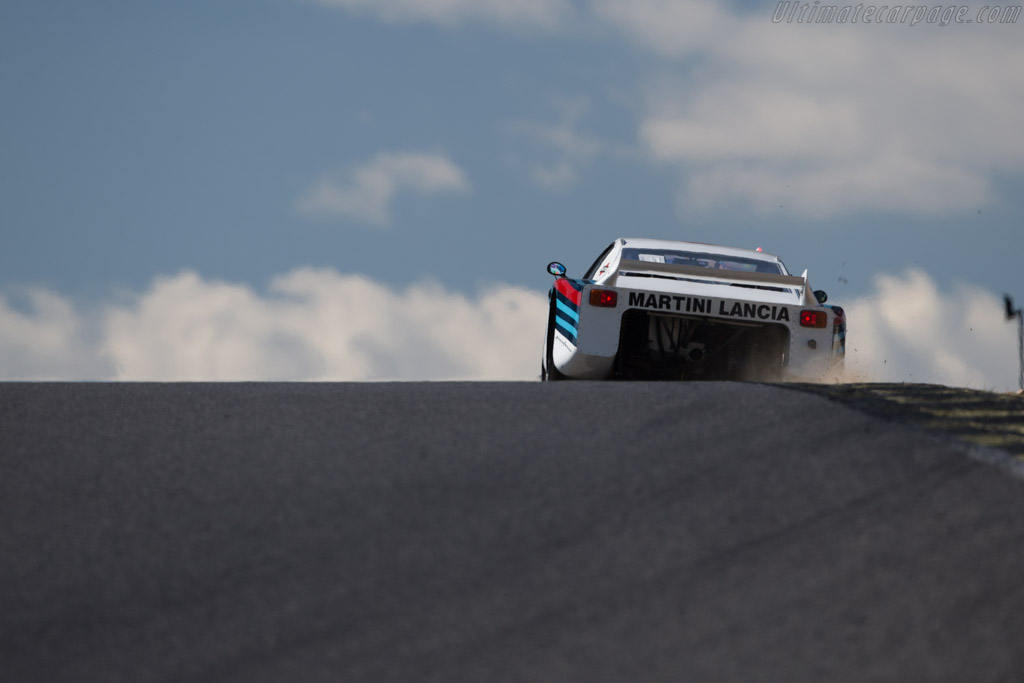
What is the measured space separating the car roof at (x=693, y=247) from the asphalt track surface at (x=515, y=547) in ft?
13.7

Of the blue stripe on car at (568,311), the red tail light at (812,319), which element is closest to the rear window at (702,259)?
the blue stripe on car at (568,311)

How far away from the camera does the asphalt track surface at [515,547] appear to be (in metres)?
3.63

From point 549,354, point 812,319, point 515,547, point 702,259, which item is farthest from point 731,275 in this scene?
point 515,547

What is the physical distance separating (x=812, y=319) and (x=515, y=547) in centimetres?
513

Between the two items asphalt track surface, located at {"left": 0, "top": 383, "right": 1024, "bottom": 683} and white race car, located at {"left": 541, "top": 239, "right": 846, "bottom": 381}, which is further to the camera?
white race car, located at {"left": 541, "top": 239, "right": 846, "bottom": 381}

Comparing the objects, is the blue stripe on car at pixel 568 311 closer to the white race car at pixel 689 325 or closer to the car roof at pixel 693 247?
the white race car at pixel 689 325

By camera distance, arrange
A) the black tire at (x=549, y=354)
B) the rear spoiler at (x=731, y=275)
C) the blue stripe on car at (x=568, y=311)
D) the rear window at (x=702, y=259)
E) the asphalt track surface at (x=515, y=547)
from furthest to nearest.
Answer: the rear window at (x=702, y=259) → the black tire at (x=549, y=354) → the rear spoiler at (x=731, y=275) → the blue stripe on car at (x=568, y=311) → the asphalt track surface at (x=515, y=547)

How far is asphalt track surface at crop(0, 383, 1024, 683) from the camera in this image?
11.9 ft

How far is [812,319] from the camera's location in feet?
29.1

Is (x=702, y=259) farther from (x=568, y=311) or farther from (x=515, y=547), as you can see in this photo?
(x=515, y=547)

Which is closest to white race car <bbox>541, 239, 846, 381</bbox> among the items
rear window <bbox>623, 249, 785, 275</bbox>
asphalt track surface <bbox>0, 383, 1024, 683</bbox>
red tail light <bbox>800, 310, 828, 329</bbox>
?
red tail light <bbox>800, 310, 828, 329</bbox>

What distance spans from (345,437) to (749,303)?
12.9ft

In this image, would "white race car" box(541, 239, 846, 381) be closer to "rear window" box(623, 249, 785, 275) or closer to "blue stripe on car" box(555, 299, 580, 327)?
"blue stripe on car" box(555, 299, 580, 327)

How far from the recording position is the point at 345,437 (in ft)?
19.6
